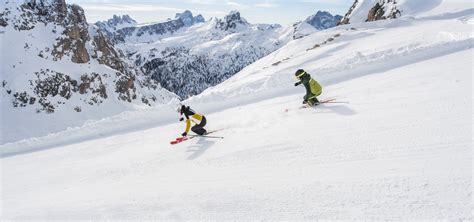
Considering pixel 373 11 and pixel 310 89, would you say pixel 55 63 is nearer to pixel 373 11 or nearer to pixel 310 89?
pixel 373 11

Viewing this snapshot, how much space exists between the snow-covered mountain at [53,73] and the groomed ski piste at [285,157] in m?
Result: 40.3

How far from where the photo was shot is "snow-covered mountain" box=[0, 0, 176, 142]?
5316cm

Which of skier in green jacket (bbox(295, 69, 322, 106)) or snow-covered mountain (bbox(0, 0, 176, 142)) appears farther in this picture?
snow-covered mountain (bbox(0, 0, 176, 142))

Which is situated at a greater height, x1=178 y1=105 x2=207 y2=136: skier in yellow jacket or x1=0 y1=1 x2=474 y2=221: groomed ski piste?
x1=178 y1=105 x2=207 y2=136: skier in yellow jacket

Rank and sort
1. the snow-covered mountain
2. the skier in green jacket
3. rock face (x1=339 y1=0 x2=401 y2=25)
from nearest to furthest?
the skier in green jacket, rock face (x1=339 y1=0 x2=401 y2=25), the snow-covered mountain

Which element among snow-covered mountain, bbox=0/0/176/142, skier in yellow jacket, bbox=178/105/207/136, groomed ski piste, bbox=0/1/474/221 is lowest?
groomed ski piste, bbox=0/1/474/221

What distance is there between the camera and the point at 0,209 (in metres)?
9.11

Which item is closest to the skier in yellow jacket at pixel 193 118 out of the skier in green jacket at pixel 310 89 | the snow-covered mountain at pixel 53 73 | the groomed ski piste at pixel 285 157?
the groomed ski piste at pixel 285 157

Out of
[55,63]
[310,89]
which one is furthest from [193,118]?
[55,63]

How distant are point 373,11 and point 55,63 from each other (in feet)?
167

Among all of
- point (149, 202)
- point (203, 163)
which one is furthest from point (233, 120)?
point (149, 202)

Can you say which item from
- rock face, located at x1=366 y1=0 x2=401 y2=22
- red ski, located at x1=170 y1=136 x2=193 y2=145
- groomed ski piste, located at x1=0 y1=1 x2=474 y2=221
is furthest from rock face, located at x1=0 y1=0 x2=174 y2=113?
red ski, located at x1=170 y1=136 x2=193 y2=145

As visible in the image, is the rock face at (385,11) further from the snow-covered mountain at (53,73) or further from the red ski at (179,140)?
the snow-covered mountain at (53,73)

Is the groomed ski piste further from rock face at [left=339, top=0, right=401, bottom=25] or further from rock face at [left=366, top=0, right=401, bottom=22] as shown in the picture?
rock face at [left=339, top=0, right=401, bottom=25]
